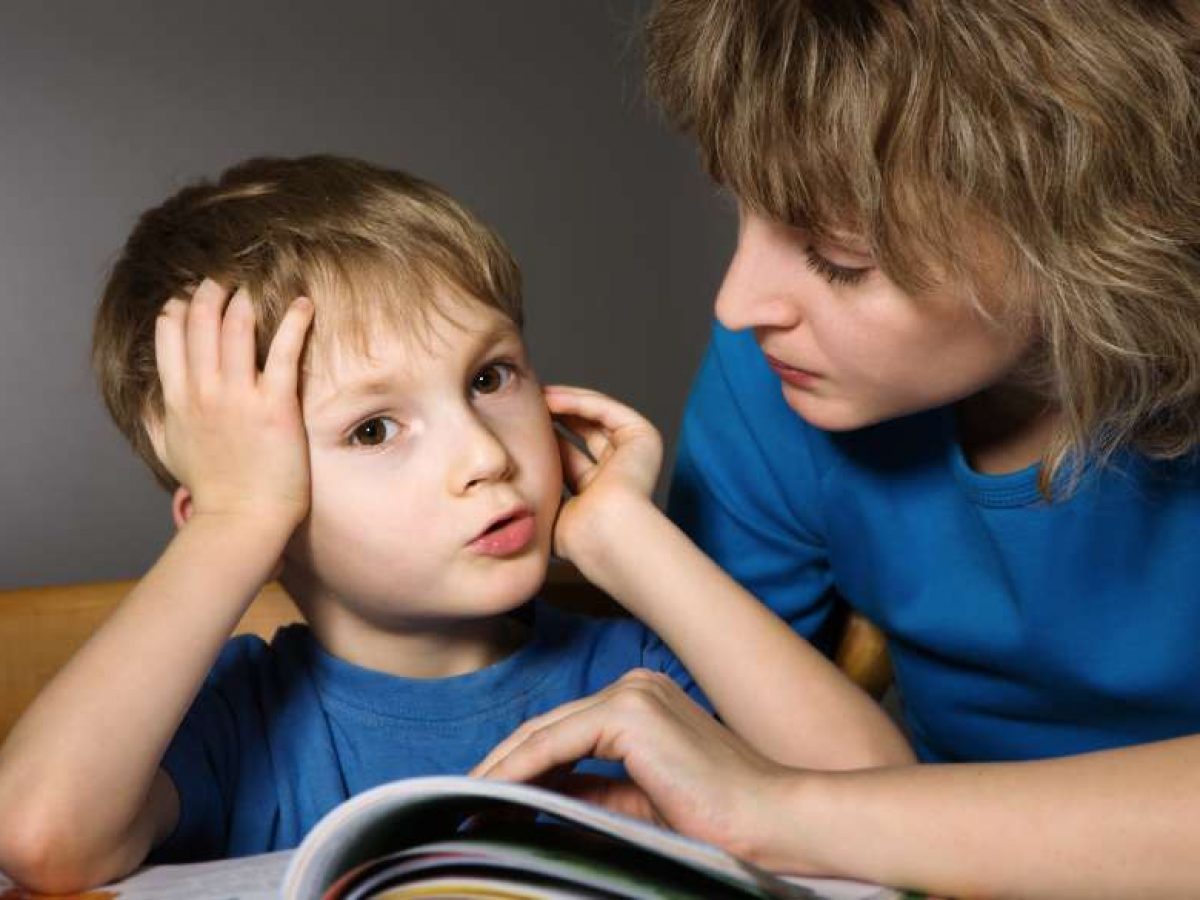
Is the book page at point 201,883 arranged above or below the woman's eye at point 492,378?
below

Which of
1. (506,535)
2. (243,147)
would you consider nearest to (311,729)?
(506,535)

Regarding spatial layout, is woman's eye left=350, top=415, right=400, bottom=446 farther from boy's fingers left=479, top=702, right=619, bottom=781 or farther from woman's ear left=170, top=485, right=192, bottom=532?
boy's fingers left=479, top=702, right=619, bottom=781

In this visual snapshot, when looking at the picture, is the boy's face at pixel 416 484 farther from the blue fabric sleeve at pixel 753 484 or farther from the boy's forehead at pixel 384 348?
the blue fabric sleeve at pixel 753 484

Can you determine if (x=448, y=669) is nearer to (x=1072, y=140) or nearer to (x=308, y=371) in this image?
(x=308, y=371)

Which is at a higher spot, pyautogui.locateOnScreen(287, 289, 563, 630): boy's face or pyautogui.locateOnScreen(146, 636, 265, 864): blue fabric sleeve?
pyautogui.locateOnScreen(287, 289, 563, 630): boy's face

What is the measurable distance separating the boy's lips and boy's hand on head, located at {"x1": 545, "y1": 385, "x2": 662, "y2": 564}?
0.06 metres

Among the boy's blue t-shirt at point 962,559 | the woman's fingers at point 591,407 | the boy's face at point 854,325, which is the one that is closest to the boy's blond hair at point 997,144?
the boy's face at point 854,325

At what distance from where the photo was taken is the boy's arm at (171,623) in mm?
926

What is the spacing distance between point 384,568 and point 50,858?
272 millimetres

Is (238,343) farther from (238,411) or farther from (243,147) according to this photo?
(243,147)

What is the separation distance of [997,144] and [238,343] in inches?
18.8

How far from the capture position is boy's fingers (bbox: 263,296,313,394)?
1035mm

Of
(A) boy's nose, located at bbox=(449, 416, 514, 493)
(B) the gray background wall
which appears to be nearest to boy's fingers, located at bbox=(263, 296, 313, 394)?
(A) boy's nose, located at bbox=(449, 416, 514, 493)

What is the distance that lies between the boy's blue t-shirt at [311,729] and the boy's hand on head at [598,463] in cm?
10
